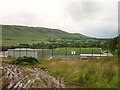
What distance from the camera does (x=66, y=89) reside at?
13.9 meters

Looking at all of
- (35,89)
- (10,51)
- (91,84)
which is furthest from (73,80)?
(10,51)

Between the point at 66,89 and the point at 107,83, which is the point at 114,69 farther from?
the point at 66,89

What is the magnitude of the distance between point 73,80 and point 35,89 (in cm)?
346

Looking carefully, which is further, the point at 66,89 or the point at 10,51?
the point at 10,51

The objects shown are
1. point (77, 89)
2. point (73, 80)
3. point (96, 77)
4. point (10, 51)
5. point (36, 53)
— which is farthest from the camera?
point (10, 51)

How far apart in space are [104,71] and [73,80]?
80.9 inches

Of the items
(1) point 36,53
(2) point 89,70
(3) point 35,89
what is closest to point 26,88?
(3) point 35,89

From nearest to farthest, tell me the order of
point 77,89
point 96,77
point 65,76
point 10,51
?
point 77,89
point 96,77
point 65,76
point 10,51

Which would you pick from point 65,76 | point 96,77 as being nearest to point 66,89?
point 96,77

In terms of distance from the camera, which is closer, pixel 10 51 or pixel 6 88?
pixel 6 88

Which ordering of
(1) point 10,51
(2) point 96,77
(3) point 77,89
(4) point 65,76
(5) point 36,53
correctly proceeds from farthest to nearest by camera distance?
(1) point 10,51
(5) point 36,53
(4) point 65,76
(2) point 96,77
(3) point 77,89

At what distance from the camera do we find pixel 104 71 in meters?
16.4

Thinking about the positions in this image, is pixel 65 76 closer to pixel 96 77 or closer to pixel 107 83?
pixel 96 77

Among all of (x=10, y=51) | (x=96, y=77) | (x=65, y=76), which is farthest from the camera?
(x=10, y=51)
